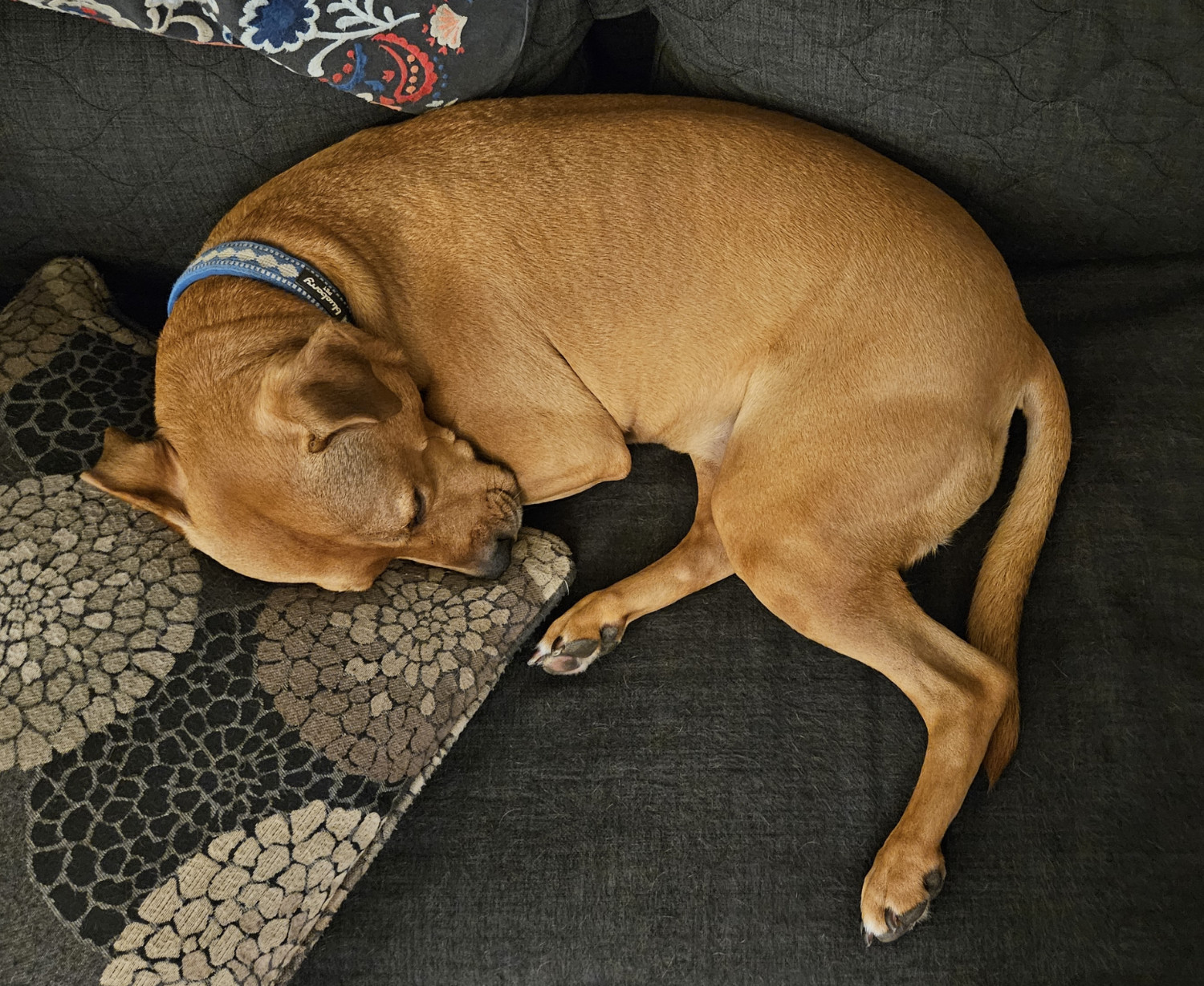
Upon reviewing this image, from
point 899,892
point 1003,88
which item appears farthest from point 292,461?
point 1003,88

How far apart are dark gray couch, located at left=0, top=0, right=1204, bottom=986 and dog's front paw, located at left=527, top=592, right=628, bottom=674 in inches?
1.7

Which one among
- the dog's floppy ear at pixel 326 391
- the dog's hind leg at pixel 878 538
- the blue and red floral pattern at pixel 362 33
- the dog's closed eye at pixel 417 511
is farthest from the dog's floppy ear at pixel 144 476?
the dog's hind leg at pixel 878 538

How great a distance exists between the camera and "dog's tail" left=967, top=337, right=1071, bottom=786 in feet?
5.90

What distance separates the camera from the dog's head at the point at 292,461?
1.58 meters

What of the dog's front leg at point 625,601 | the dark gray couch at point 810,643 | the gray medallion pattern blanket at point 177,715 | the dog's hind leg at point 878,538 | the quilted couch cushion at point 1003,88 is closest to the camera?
the gray medallion pattern blanket at point 177,715

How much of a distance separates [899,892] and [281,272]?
1711 mm

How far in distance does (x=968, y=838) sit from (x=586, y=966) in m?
0.77

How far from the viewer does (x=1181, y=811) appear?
1607 mm

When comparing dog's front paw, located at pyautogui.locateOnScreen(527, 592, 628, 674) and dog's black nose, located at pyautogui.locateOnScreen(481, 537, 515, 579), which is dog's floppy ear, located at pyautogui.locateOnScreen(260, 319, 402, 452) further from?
dog's front paw, located at pyautogui.locateOnScreen(527, 592, 628, 674)

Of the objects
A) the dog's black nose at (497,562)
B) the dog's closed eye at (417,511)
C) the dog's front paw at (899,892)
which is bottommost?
the dog's front paw at (899,892)

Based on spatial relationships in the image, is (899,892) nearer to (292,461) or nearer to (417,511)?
(417,511)

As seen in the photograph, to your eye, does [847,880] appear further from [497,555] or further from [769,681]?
[497,555]

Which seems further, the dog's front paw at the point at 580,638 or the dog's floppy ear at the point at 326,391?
the dog's front paw at the point at 580,638

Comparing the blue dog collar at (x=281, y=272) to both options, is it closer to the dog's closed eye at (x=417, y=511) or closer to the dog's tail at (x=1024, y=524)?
the dog's closed eye at (x=417, y=511)
